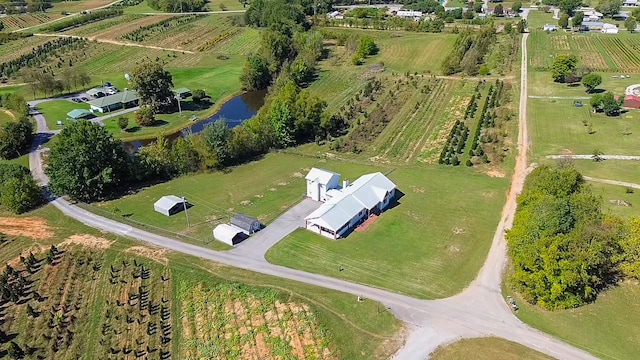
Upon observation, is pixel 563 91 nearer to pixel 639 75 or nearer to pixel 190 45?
pixel 639 75

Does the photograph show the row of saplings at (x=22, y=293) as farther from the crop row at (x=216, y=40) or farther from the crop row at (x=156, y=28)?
the crop row at (x=156, y=28)

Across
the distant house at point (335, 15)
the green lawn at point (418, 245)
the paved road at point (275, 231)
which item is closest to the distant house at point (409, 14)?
the distant house at point (335, 15)

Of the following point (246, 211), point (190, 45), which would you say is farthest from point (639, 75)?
point (190, 45)

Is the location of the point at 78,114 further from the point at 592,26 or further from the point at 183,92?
the point at 592,26

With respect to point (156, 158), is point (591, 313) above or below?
Answer: below

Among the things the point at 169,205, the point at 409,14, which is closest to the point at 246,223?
the point at 169,205

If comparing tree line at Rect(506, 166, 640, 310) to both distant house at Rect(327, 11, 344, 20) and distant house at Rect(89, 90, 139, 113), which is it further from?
distant house at Rect(327, 11, 344, 20)
